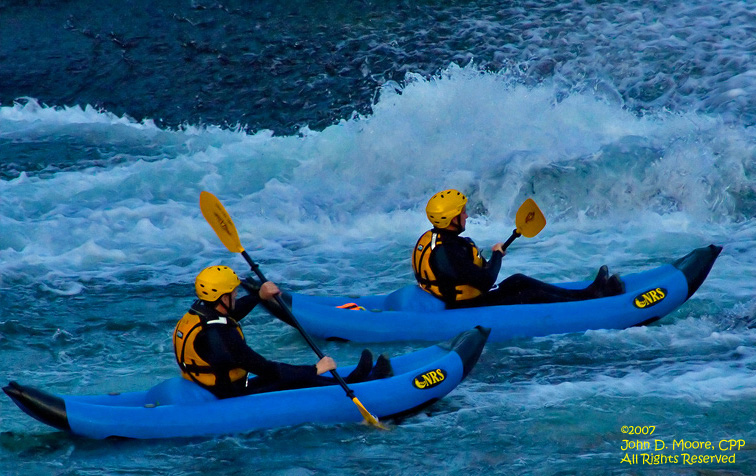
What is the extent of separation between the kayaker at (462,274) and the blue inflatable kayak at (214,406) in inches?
38.6

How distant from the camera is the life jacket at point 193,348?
197 inches

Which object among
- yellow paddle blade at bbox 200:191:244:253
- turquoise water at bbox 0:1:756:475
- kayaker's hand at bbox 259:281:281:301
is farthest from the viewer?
yellow paddle blade at bbox 200:191:244:253

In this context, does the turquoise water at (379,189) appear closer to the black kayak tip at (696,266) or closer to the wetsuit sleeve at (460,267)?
the black kayak tip at (696,266)

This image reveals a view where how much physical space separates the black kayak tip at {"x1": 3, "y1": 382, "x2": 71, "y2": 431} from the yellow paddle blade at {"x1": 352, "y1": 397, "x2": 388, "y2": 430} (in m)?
1.61

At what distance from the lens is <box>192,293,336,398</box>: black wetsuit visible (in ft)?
16.4

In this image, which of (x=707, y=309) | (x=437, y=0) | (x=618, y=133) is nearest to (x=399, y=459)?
(x=707, y=309)

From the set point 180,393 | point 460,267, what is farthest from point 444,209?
point 180,393

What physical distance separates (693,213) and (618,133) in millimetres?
1806

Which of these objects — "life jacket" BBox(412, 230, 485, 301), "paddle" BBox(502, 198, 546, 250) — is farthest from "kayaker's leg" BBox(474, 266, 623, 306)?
"paddle" BBox(502, 198, 546, 250)

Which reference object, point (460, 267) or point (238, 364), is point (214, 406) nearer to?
point (238, 364)

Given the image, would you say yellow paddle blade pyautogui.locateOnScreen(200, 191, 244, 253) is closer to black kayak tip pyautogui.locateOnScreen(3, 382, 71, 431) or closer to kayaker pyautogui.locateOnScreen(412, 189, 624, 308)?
kayaker pyautogui.locateOnScreen(412, 189, 624, 308)

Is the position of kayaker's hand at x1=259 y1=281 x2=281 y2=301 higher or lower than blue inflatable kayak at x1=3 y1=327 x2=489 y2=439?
higher

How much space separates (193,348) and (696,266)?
4001mm

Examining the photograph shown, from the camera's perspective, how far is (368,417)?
5320mm
